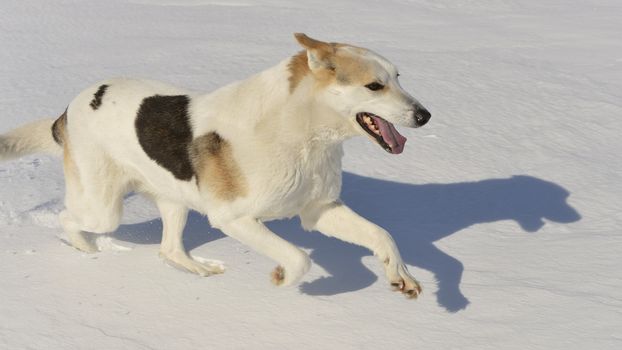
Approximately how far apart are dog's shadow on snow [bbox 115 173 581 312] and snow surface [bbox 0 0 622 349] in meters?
0.02

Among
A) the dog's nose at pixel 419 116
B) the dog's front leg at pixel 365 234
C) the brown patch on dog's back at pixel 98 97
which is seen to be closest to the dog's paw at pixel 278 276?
the dog's front leg at pixel 365 234

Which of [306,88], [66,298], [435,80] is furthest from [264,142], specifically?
[435,80]

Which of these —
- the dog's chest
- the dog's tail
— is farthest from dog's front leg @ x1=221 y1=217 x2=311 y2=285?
the dog's tail

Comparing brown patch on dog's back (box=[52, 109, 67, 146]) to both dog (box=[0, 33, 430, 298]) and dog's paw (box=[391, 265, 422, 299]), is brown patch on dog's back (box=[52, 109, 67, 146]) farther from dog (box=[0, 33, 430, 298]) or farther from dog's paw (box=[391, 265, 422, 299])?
dog's paw (box=[391, 265, 422, 299])

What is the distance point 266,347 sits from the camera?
4.39 meters

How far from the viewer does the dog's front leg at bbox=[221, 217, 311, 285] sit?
15.5 ft

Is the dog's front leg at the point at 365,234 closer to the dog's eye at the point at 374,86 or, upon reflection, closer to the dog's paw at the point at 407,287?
the dog's paw at the point at 407,287

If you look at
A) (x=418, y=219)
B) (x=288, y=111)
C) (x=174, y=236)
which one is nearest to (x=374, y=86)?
(x=288, y=111)

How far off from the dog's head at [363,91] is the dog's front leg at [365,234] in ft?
1.65

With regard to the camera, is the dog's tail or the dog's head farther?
the dog's tail

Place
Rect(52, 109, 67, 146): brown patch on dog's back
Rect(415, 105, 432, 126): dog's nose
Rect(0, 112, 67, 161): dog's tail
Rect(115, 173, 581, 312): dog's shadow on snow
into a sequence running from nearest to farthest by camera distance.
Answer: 1. Rect(415, 105, 432, 126): dog's nose
2. Rect(115, 173, 581, 312): dog's shadow on snow
3. Rect(52, 109, 67, 146): brown patch on dog's back
4. Rect(0, 112, 67, 161): dog's tail

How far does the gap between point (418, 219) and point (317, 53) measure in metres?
1.97

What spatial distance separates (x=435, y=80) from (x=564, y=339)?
15.8 ft

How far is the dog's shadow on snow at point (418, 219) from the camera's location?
17.3 feet
